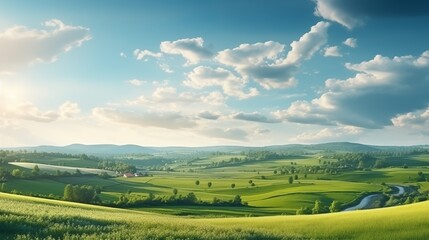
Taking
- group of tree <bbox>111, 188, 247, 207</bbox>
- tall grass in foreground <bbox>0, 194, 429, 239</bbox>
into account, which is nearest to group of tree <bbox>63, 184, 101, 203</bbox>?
group of tree <bbox>111, 188, 247, 207</bbox>

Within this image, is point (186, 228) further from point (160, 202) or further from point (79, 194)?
point (79, 194)

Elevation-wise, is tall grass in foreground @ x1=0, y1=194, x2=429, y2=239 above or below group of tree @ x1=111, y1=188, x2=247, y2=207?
above

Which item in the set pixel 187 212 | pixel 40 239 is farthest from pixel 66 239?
pixel 187 212

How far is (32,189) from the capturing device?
155 meters

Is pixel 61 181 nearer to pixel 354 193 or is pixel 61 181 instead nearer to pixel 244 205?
pixel 244 205

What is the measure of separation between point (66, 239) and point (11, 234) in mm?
3572

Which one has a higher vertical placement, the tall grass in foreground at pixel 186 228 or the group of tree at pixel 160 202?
the tall grass in foreground at pixel 186 228

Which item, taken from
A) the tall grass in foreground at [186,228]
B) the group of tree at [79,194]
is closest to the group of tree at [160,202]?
the group of tree at [79,194]

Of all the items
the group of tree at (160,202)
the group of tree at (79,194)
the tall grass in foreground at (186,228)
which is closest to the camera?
the tall grass in foreground at (186,228)

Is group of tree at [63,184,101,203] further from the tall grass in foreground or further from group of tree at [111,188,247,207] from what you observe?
the tall grass in foreground

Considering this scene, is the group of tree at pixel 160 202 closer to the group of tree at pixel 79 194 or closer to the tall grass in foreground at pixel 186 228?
the group of tree at pixel 79 194

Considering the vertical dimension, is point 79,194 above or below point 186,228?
below

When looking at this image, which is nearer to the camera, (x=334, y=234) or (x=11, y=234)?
(x=11, y=234)

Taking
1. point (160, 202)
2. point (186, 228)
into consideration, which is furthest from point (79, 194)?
point (186, 228)
